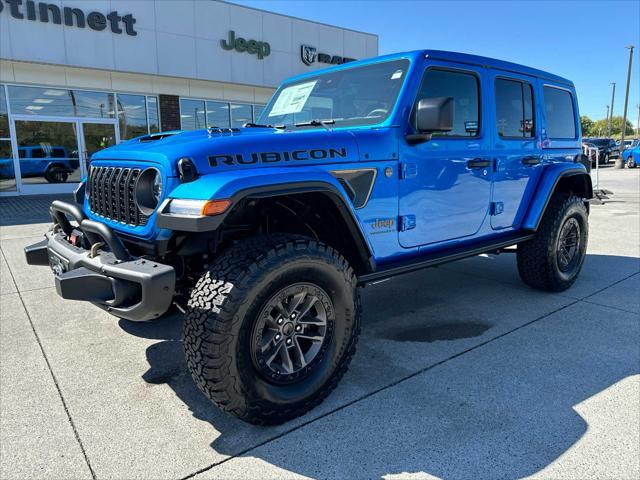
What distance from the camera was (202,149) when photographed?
2.35 metres

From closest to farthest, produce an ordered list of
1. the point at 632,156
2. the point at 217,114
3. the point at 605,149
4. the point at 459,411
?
the point at 459,411 < the point at 217,114 < the point at 632,156 < the point at 605,149

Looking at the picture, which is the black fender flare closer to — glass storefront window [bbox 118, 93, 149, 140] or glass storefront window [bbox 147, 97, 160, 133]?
glass storefront window [bbox 118, 93, 149, 140]

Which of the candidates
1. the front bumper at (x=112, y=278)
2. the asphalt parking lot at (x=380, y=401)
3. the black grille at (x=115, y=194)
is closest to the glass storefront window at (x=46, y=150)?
the asphalt parking lot at (x=380, y=401)

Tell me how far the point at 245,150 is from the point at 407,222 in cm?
126

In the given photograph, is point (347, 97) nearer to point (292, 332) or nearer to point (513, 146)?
point (513, 146)

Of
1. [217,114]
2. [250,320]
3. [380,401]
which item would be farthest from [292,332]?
[217,114]

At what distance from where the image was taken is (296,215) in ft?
9.52

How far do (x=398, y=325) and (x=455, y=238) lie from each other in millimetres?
863

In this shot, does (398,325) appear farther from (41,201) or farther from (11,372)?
(41,201)

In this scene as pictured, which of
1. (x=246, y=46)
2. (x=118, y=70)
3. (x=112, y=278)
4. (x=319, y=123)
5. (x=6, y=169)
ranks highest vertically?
(x=246, y=46)

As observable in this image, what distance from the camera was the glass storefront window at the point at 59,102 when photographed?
42.3ft

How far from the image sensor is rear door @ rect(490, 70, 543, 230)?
389 centimetres

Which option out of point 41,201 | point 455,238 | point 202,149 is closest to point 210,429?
point 202,149

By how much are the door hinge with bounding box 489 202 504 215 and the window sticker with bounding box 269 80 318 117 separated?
1732mm
